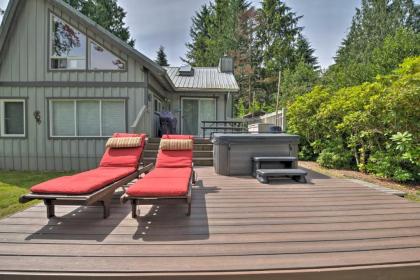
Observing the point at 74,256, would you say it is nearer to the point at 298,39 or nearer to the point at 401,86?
the point at 401,86

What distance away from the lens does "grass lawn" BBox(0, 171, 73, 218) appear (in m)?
4.40

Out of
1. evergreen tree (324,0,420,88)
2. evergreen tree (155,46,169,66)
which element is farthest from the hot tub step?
evergreen tree (155,46,169,66)

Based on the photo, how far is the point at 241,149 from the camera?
5957 mm

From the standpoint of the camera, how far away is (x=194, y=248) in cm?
242

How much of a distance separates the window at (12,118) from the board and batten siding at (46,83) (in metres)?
0.20

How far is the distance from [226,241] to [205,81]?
10.8 metres

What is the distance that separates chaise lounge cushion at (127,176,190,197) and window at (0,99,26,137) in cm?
734

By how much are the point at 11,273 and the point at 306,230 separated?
2778mm

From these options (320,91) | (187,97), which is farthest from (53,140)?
(320,91)

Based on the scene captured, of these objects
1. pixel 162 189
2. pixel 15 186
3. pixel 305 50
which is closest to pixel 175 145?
pixel 162 189

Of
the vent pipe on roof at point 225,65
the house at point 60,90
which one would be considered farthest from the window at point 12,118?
the vent pipe on roof at point 225,65

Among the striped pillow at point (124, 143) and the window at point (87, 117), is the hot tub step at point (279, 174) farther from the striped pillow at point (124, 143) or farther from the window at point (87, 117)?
the window at point (87, 117)

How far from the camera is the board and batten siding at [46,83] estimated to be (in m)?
8.22

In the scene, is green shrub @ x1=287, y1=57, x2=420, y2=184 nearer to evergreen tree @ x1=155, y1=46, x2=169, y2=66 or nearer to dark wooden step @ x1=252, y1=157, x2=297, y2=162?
dark wooden step @ x1=252, y1=157, x2=297, y2=162
